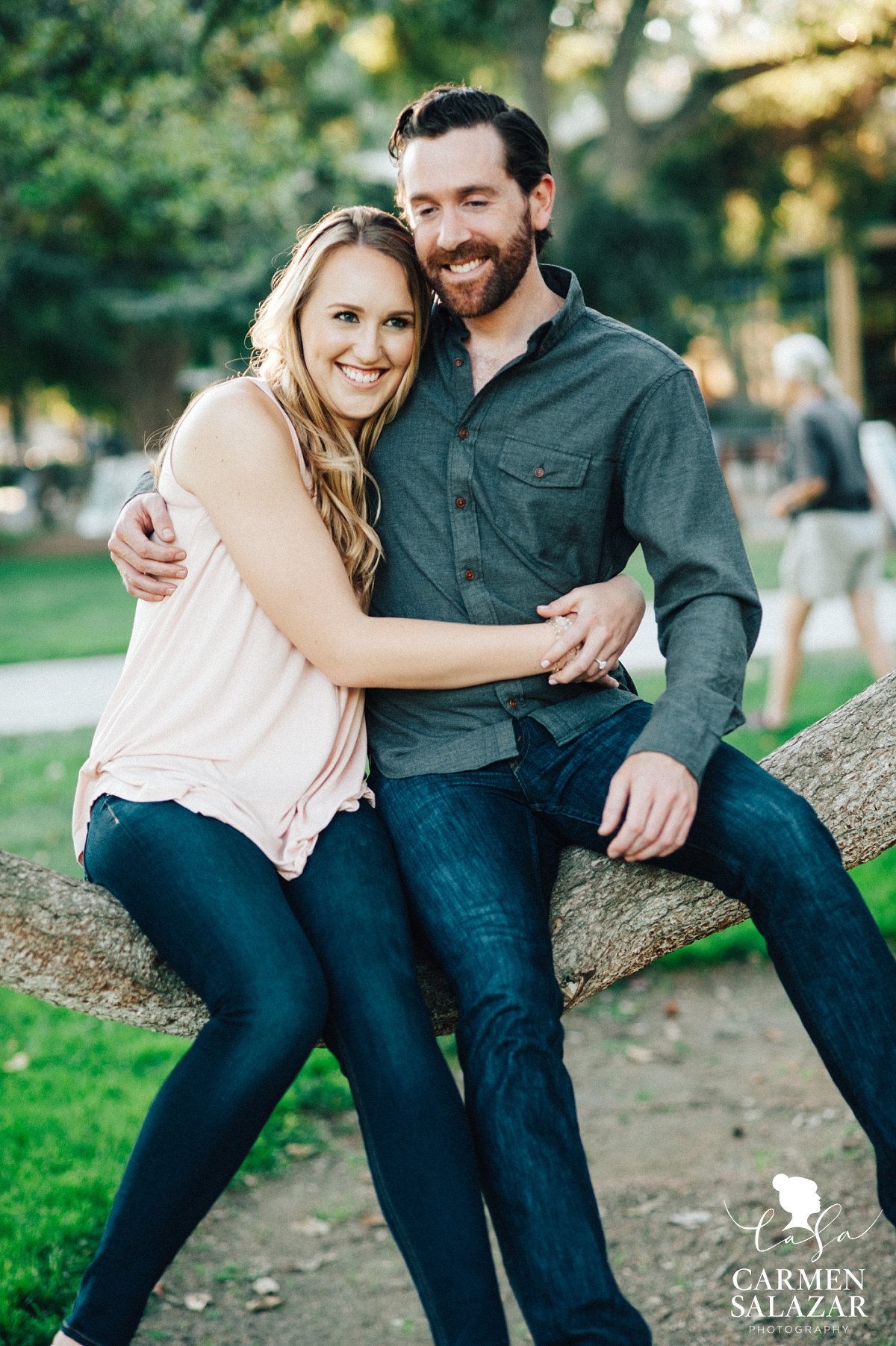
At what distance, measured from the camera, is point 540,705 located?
2.62m

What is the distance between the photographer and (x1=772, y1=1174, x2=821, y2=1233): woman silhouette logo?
3330mm

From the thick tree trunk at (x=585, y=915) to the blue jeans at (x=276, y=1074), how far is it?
13cm

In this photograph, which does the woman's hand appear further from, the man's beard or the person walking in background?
the person walking in background

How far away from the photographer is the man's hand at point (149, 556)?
2502mm

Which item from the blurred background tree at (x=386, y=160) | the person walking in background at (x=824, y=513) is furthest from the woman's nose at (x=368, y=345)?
the blurred background tree at (x=386, y=160)

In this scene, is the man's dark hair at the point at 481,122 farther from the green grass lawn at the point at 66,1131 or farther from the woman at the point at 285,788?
the green grass lawn at the point at 66,1131

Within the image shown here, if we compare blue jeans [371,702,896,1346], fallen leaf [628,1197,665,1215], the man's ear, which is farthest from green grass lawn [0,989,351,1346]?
the man's ear

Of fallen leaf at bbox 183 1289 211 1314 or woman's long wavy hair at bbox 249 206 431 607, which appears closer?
woman's long wavy hair at bbox 249 206 431 607

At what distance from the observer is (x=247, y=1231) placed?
138 inches

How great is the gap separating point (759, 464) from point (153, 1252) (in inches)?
865

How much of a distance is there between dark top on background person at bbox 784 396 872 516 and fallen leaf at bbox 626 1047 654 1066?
395 cm

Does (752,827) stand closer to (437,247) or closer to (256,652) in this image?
(256,652)

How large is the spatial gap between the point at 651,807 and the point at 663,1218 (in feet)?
5.67

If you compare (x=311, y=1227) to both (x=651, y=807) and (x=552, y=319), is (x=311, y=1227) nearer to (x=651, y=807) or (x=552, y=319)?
(x=651, y=807)
